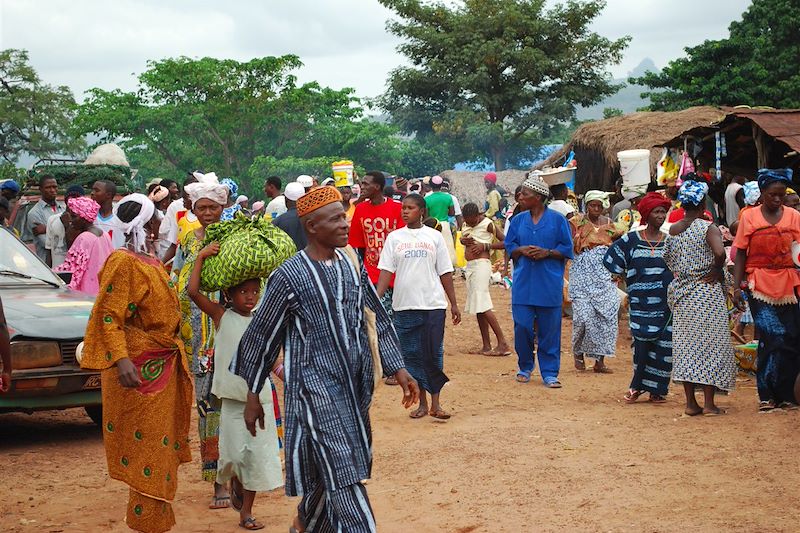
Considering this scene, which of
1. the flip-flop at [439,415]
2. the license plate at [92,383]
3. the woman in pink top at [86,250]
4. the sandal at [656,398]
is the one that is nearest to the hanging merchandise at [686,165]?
the sandal at [656,398]

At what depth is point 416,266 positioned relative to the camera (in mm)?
9391

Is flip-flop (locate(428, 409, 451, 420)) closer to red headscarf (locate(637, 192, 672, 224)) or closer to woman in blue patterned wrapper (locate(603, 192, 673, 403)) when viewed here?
woman in blue patterned wrapper (locate(603, 192, 673, 403))

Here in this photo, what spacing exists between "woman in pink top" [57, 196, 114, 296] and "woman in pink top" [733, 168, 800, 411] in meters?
5.82

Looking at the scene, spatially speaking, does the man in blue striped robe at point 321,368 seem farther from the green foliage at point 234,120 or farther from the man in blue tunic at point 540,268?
the green foliage at point 234,120

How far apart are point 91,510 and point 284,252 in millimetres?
2234

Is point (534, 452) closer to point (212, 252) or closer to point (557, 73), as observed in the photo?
point (212, 252)

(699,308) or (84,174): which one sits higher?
(84,174)

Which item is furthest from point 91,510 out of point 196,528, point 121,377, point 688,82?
point 688,82

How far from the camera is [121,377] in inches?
231

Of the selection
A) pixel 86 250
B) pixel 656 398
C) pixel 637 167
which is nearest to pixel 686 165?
pixel 637 167

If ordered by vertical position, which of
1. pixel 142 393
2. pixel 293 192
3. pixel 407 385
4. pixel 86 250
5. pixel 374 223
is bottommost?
pixel 142 393

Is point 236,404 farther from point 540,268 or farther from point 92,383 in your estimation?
point 540,268

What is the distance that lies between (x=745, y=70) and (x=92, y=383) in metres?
21.7

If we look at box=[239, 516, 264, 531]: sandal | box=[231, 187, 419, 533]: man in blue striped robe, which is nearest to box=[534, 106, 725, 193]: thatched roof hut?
box=[239, 516, 264, 531]: sandal
